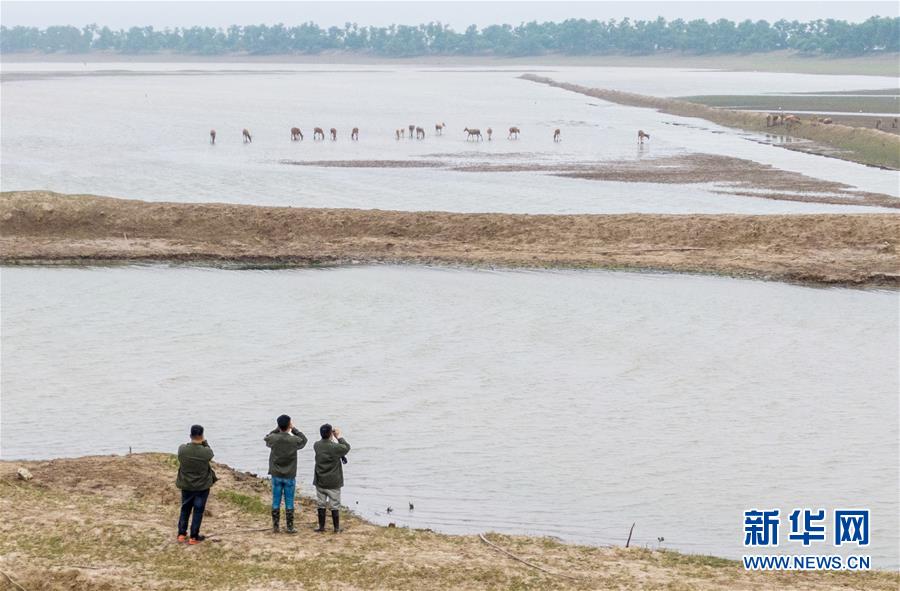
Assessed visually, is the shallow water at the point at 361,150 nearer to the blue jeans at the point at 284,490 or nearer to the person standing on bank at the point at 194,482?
the blue jeans at the point at 284,490

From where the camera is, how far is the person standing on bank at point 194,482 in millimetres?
14289

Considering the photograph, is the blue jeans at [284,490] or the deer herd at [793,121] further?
the deer herd at [793,121]

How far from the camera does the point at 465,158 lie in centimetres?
6444

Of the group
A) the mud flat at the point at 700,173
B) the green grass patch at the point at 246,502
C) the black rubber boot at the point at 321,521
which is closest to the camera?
the black rubber boot at the point at 321,521

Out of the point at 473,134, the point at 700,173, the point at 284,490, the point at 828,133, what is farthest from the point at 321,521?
the point at 473,134

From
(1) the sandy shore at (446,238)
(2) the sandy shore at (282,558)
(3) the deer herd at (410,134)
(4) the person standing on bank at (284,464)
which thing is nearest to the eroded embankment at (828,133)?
(3) the deer herd at (410,134)

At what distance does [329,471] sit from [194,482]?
1.64m

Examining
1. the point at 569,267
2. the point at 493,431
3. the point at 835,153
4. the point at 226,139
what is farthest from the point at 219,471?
the point at 226,139

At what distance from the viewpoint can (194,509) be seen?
46.8 feet

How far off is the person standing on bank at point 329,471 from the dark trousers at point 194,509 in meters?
1.42

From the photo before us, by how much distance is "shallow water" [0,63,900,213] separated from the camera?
154 ft

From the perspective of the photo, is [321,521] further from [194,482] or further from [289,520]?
[194,482]

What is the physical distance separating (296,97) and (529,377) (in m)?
114

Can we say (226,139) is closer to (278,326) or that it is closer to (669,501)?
(278,326)
